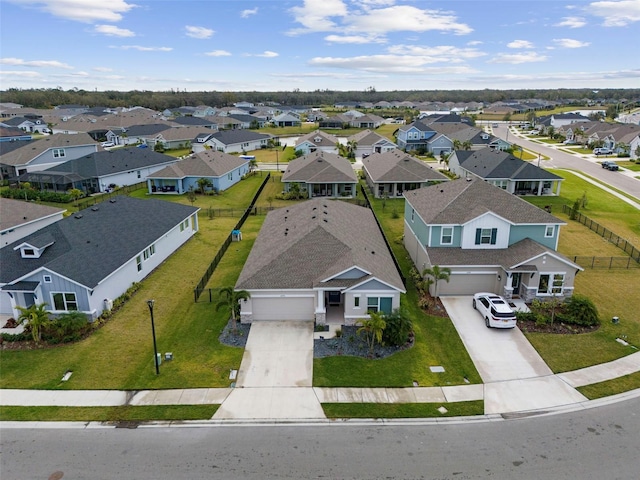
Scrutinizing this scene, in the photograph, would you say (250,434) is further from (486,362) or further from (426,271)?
(426,271)

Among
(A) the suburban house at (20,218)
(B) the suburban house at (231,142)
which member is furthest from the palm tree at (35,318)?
(B) the suburban house at (231,142)

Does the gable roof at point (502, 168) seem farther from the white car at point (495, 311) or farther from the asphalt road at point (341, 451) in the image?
the asphalt road at point (341, 451)

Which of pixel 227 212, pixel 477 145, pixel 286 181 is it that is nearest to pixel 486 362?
pixel 227 212

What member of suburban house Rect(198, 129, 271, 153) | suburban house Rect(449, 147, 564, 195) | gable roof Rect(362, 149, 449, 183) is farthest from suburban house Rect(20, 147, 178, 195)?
suburban house Rect(449, 147, 564, 195)

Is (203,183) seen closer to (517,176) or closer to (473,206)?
→ (473,206)

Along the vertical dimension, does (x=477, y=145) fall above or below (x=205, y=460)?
above

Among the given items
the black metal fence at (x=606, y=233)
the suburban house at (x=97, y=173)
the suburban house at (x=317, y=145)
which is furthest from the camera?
the suburban house at (x=317, y=145)

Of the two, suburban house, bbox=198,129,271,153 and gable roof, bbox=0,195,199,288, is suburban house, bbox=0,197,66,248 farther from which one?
suburban house, bbox=198,129,271,153
